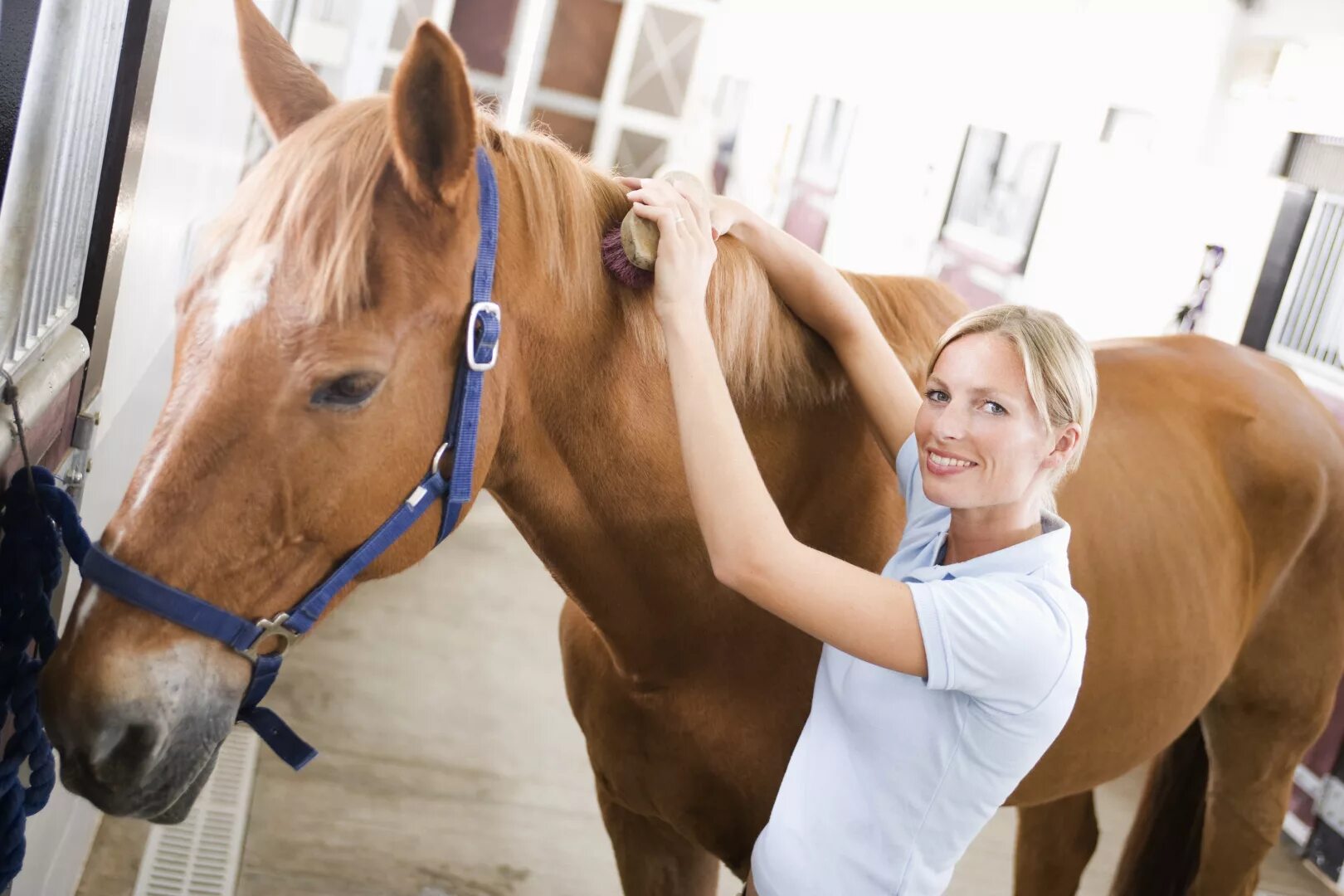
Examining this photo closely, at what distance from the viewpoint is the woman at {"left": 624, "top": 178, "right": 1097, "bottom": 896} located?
3.36 ft

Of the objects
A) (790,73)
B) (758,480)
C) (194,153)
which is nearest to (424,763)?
(194,153)

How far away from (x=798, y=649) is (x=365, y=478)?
61 cm

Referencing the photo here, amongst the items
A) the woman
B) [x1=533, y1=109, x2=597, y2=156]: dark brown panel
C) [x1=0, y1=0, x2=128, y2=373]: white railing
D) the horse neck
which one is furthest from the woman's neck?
[x1=533, y1=109, x2=597, y2=156]: dark brown panel


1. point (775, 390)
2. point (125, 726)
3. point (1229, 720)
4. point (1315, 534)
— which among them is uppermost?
point (775, 390)

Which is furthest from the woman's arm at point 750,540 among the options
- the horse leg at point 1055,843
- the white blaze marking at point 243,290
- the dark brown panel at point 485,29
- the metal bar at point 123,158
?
the dark brown panel at point 485,29

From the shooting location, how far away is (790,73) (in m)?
9.50

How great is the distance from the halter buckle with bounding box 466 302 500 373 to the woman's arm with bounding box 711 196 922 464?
0.37 m

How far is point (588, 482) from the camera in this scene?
3.98 ft

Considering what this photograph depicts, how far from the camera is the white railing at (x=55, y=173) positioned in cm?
88

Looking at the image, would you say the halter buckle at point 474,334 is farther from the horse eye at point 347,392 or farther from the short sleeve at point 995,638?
the short sleeve at point 995,638

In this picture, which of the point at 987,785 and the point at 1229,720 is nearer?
the point at 987,785

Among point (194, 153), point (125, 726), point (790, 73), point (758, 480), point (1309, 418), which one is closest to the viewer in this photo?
point (125, 726)

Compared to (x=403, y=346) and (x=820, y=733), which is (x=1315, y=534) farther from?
(x=403, y=346)

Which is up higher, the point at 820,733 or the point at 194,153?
the point at 194,153
